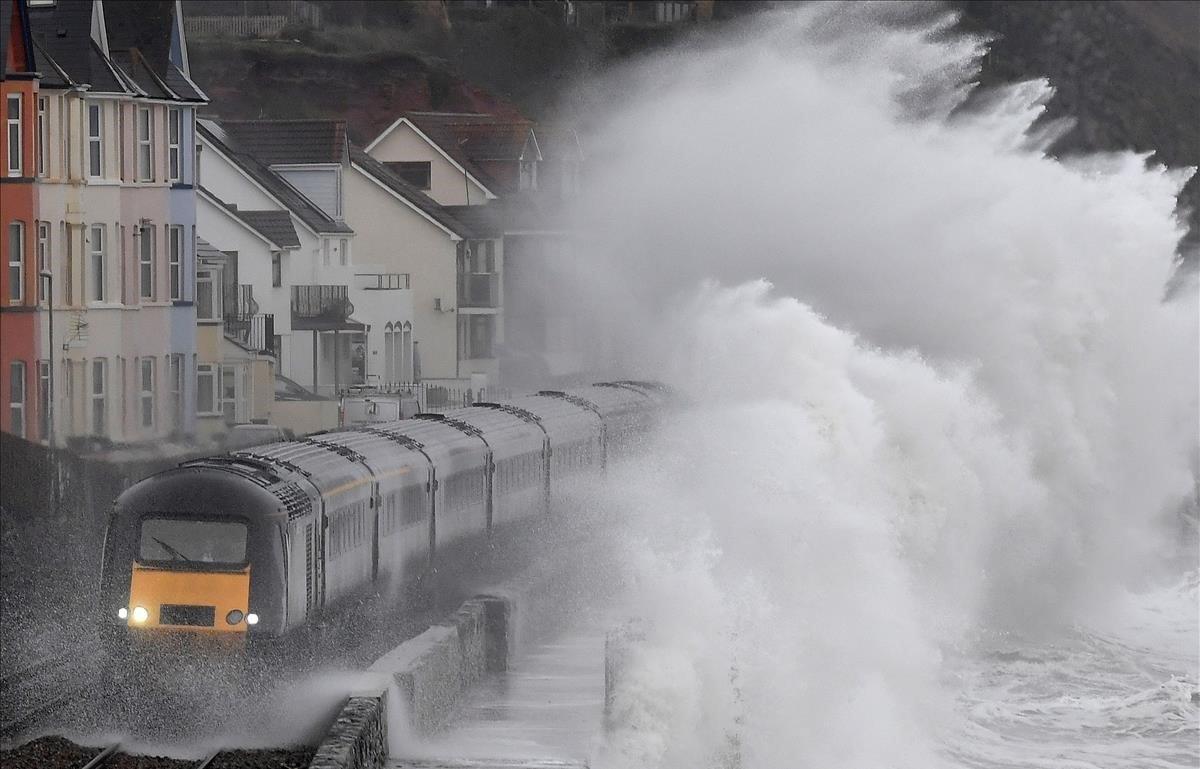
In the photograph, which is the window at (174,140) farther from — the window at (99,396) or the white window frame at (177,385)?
the window at (99,396)

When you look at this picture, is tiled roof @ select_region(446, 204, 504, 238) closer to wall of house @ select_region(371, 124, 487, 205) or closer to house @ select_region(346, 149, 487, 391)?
house @ select_region(346, 149, 487, 391)

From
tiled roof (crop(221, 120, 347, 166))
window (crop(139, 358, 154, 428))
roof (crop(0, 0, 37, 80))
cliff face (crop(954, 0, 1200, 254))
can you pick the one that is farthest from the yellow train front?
cliff face (crop(954, 0, 1200, 254))

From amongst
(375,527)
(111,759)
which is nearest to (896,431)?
(375,527)

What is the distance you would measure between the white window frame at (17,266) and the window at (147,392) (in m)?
4.28

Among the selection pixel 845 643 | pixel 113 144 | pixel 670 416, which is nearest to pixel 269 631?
pixel 845 643

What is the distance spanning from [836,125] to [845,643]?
23000 mm

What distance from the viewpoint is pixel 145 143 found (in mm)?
40250

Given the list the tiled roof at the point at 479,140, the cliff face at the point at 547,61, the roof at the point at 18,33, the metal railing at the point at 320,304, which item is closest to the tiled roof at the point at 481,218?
the tiled roof at the point at 479,140

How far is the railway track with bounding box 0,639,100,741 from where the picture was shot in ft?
65.9

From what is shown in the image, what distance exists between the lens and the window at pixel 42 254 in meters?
36.3

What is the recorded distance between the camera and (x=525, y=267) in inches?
2488

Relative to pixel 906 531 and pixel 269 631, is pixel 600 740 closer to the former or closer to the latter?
pixel 269 631

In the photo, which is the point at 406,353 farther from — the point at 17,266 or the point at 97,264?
the point at 17,266

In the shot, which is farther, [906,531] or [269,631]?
[906,531]
